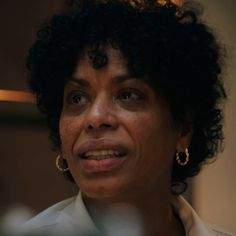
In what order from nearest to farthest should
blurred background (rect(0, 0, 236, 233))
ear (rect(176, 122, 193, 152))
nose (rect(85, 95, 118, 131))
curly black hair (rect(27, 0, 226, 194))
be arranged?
nose (rect(85, 95, 118, 131))
curly black hair (rect(27, 0, 226, 194))
ear (rect(176, 122, 193, 152))
blurred background (rect(0, 0, 236, 233))

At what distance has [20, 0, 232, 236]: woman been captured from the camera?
4.05 ft

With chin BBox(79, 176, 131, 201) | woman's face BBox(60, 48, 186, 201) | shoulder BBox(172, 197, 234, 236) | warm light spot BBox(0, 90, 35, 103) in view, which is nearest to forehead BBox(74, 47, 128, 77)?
woman's face BBox(60, 48, 186, 201)

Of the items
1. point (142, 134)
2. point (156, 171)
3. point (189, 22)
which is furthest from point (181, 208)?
point (189, 22)

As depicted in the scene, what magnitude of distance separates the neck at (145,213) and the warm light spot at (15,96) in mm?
627

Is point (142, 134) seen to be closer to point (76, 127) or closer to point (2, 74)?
point (76, 127)

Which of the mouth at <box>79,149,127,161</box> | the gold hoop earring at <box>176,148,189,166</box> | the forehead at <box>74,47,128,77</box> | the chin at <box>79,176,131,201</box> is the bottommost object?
the gold hoop earring at <box>176,148,189,166</box>

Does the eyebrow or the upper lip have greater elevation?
the eyebrow

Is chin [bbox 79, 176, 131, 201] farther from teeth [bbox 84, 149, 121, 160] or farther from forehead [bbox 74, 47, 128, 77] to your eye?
forehead [bbox 74, 47, 128, 77]

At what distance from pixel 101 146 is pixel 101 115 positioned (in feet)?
0.20

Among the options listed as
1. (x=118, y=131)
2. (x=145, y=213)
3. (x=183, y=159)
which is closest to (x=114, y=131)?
(x=118, y=131)

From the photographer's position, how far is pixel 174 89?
4.44 ft

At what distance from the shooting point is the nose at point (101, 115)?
1.21m

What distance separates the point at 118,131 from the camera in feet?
4.04

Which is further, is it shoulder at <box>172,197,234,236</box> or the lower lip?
Answer: shoulder at <box>172,197,234,236</box>
